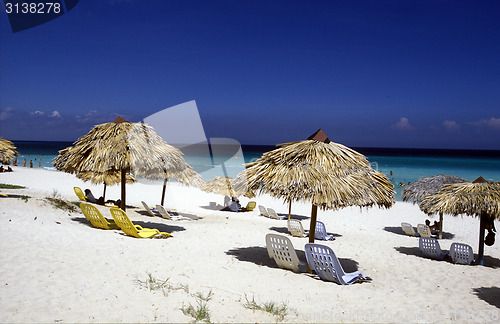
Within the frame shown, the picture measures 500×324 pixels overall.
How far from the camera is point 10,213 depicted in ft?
24.5

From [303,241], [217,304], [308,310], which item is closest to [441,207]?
[303,241]

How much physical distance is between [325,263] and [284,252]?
74 cm

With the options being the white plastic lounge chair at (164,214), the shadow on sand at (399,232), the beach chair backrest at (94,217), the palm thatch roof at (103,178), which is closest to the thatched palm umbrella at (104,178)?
the palm thatch roof at (103,178)

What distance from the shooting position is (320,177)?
5281 mm

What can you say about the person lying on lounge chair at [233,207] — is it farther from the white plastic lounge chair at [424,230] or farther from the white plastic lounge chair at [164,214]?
the white plastic lounge chair at [424,230]

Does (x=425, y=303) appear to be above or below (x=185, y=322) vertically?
below

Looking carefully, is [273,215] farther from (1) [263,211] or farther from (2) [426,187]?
(2) [426,187]

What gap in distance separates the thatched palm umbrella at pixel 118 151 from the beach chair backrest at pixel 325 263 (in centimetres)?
407

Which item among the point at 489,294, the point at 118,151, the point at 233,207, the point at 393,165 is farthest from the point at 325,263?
the point at 393,165

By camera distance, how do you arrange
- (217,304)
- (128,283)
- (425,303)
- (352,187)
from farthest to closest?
(352,187)
(425,303)
(128,283)
(217,304)

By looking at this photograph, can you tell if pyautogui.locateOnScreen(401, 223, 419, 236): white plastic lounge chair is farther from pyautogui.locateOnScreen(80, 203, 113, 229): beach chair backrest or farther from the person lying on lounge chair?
pyautogui.locateOnScreen(80, 203, 113, 229): beach chair backrest

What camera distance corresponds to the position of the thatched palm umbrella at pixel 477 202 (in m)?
7.22

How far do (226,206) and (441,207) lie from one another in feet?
29.4

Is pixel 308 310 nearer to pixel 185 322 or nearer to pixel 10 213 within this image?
pixel 185 322
